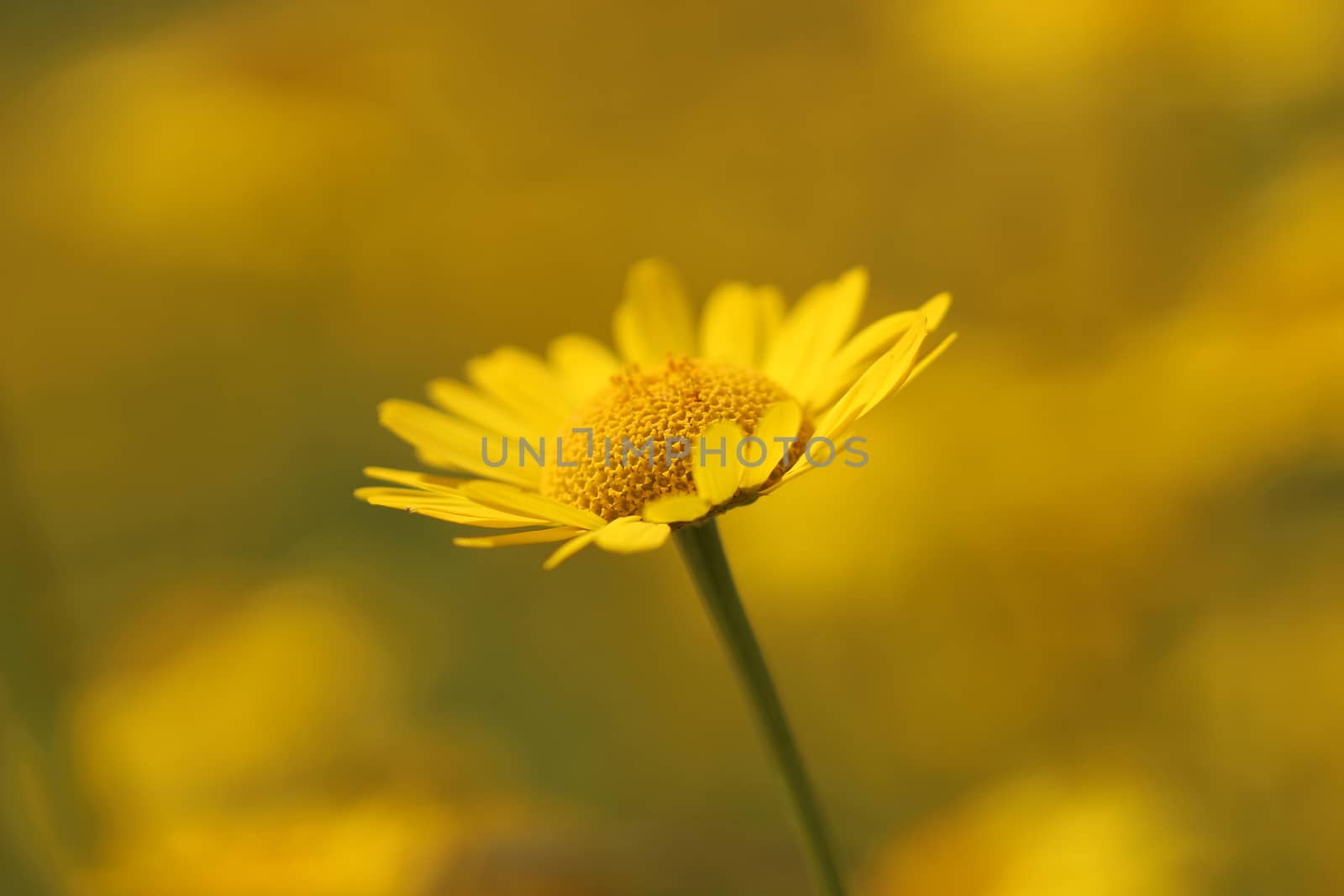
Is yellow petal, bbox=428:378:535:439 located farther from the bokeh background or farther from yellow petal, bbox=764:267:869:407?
the bokeh background

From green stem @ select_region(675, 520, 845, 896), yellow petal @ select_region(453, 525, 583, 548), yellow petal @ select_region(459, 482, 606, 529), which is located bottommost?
green stem @ select_region(675, 520, 845, 896)

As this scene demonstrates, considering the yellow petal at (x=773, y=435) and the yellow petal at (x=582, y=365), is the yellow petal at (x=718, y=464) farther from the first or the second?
the yellow petal at (x=582, y=365)

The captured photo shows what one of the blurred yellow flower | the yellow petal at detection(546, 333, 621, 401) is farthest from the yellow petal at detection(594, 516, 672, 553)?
the blurred yellow flower

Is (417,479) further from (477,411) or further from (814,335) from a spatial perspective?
(814,335)

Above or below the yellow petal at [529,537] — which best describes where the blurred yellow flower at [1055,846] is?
below

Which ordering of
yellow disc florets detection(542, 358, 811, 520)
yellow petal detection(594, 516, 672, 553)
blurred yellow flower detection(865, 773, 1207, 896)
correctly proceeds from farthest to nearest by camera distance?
blurred yellow flower detection(865, 773, 1207, 896)
yellow disc florets detection(542, 358, 811, 520)
yellow petal detection(594, 516, 672, 553)

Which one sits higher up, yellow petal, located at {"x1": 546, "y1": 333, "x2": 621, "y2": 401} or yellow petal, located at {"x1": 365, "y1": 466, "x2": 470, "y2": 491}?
yellow petal, located at {"x1": 546, "y1": 333, "x2": 621, "y2": 401}

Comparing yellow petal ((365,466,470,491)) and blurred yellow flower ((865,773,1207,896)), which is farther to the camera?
blurred yellow flower ((865,773,1207,896))

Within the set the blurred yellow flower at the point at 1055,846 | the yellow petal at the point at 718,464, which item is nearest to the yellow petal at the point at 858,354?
the yellow petal at the point at 718,464
